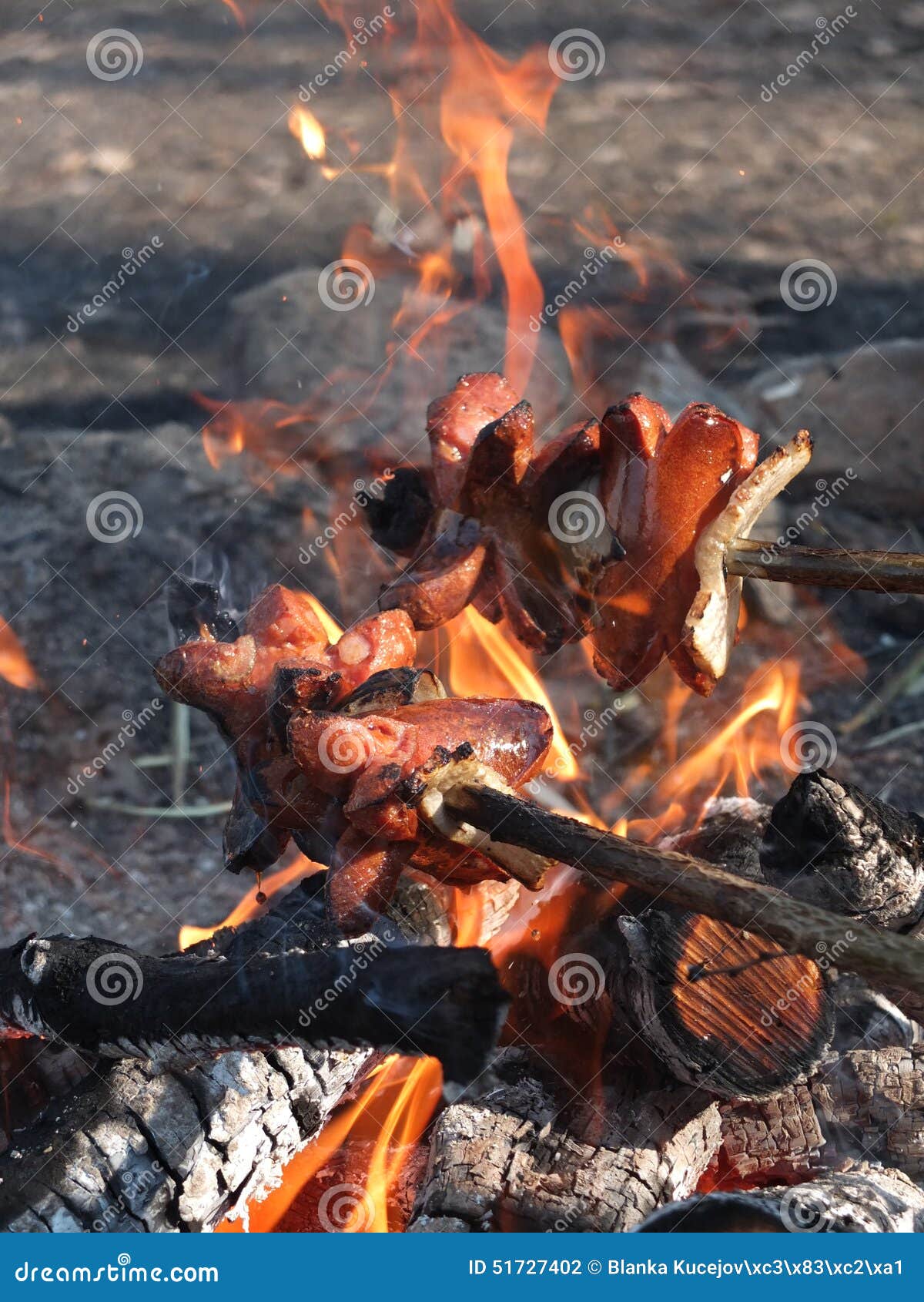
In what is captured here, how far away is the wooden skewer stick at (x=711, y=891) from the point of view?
1944mm

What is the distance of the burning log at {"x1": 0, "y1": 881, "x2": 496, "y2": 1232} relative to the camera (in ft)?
8.77

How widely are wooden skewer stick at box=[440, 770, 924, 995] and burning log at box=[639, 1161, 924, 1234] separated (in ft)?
2.39

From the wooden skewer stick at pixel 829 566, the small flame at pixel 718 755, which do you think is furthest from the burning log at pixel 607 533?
the small flame at pixel 718 755

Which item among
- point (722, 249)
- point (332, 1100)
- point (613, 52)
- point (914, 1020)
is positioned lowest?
point (332, 1100)

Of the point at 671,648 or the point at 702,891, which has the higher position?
the point at 671,648

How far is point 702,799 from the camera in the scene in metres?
5.05

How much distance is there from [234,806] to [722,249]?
17.4ft

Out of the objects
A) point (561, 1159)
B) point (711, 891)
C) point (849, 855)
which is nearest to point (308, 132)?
point (849, 855)

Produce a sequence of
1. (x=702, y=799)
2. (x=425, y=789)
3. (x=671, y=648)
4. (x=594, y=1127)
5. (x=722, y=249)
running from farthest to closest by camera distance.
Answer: (x=722, y=249)
(x=702, y=799)
(x=671, y=648)
(x=594, y=1127)
(x=425, y=789)

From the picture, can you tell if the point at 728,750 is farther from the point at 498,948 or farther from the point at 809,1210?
the point at 809,1210

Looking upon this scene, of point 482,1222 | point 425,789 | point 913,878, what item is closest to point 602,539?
point 425,789

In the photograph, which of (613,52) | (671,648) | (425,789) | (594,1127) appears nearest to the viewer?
(425,789)

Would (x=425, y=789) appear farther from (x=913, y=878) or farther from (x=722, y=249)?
(x=722, y=249)

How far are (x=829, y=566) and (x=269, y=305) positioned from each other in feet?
16.6
